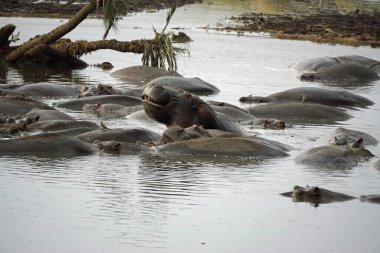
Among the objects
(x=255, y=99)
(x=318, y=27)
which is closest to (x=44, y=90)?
(x=255, y=99)

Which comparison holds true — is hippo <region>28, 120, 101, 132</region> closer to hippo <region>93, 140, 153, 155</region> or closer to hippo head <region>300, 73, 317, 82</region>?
hippo <region>93, 140, 153, 155</region>

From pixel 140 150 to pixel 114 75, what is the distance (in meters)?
9.43

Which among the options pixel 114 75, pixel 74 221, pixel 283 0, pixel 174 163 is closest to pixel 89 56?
pixel 114 75

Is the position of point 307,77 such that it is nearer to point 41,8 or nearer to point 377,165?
point 377,165

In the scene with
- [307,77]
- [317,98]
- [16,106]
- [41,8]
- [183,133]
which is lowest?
[41,8]

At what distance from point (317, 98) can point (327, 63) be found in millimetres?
5475

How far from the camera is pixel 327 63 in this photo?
22094mm

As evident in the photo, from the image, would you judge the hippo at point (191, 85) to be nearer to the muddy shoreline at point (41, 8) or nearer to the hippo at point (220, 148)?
the hippo at point (220, 148)

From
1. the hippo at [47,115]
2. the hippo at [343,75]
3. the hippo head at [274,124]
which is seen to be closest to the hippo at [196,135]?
the hippo at [47,115]

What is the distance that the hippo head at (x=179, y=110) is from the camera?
11.6 m

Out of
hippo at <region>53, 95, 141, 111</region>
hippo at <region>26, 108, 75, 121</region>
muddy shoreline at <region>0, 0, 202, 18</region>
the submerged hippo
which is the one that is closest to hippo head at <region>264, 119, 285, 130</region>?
hippo at <region>53, 95, 141, 111</region>

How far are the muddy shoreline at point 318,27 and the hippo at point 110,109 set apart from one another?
695 inches

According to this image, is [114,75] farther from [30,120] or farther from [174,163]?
[174,163]

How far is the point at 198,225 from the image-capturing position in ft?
26.2
